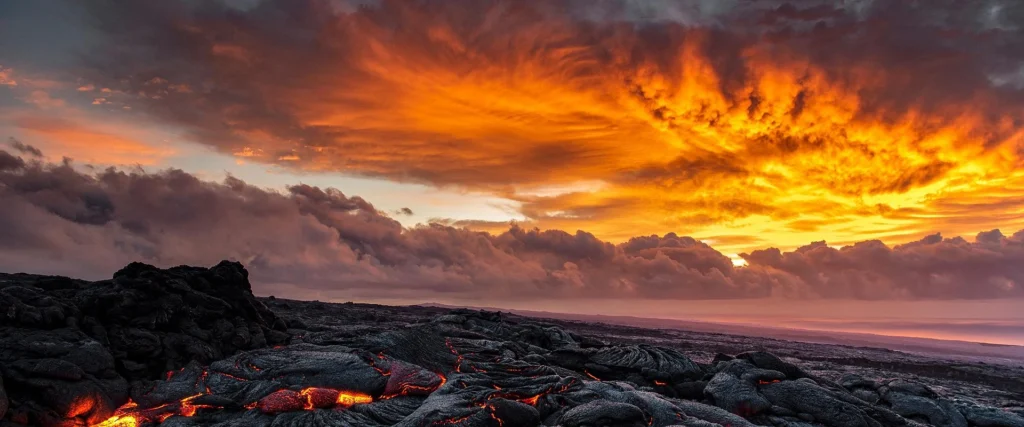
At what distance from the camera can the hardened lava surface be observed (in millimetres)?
20078

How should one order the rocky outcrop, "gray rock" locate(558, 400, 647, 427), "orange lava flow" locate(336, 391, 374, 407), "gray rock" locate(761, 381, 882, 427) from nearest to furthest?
"gray rock" locate(558, 400, 647, 427) → the rocky outcrop → "orange lava flow" locate(336, 391, 374, 407) → "gray rock" locate(761, 381, 882, 427)

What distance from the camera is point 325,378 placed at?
2294cm

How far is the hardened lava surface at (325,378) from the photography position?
2008 centimetres

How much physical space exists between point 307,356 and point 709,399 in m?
19.7

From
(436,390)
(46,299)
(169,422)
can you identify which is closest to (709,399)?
(436,390)

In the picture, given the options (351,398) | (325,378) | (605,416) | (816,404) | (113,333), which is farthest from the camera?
(113,333)

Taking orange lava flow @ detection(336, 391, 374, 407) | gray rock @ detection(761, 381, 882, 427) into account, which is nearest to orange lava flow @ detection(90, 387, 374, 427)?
orange lava flow @ detection(336, 391, 374, 407)

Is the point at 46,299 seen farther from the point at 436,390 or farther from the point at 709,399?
→ the point at 709,399

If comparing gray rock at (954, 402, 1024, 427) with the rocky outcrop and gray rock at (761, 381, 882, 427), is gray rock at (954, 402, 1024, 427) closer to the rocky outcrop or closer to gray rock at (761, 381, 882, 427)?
gray rock at (761, 381, 882, 427)

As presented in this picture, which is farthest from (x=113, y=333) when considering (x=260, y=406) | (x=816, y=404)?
(x=816, y=404)

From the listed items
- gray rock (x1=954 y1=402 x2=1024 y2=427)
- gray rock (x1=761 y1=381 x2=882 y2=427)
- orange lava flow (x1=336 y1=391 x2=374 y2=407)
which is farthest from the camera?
gray rock (x1=954 y1=402 x2=1024 y2=427)

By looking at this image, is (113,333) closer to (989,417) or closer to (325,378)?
(325,378)

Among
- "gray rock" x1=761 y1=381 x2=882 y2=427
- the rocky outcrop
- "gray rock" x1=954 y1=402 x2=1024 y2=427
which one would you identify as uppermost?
the rocky outcrop

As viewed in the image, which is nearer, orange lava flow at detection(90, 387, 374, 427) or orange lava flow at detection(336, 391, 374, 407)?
orange lava flow at detection(90, 387, 374, 427)
